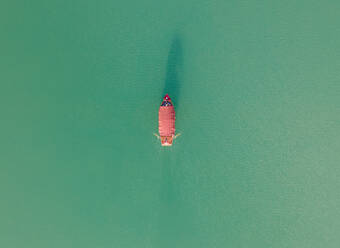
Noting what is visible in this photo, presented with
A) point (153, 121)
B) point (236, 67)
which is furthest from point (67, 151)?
point (236, 67)

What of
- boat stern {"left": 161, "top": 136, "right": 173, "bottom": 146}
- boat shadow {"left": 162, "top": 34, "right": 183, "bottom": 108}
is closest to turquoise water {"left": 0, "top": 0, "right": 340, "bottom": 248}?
boat shadow {"left": 162, "top": 34, "right": 183, "bottom": 108}

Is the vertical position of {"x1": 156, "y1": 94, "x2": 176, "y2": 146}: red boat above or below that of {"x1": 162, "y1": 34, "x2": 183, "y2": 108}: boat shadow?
below

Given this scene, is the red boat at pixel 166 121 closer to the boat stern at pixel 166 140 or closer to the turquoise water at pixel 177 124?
the boat stern at pixel 166 140

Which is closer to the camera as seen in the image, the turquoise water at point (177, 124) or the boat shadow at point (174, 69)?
the turquoise water at point (177, 124)

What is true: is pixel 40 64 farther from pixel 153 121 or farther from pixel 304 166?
pixel 304 166

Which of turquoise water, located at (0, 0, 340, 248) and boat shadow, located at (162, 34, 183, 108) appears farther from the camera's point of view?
boat shadow, located at (162, 34, 183, 108)

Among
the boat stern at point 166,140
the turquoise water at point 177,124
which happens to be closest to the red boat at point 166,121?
the boat stern at point 166,140

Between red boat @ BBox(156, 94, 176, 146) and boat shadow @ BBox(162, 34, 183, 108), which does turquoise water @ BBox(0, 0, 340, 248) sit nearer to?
boat shadow @ BBox(162, 34, 183, 108)
